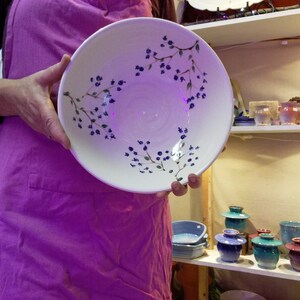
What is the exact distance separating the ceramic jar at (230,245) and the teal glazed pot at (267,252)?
0.17ft

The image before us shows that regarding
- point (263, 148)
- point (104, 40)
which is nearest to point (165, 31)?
point (104, 40)

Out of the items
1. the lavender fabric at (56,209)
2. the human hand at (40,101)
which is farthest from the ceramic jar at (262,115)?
the human hand at (40,101)

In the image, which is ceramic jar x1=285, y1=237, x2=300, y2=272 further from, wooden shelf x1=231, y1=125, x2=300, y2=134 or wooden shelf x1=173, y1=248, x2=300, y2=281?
wooden shelf x1=231, y1=125, x2=300, y2=134

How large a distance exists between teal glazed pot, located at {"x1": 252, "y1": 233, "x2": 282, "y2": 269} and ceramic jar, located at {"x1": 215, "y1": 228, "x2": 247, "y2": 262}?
0.17 ft

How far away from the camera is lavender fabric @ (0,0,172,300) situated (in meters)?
0.51

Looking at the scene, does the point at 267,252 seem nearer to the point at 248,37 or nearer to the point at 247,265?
the point at 247,265

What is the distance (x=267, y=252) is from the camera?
3.69ft

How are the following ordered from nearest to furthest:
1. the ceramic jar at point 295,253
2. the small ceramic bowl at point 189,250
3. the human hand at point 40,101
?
the human hand at point 40,101 → the ceramic jar at point 295,253 → the small ceramic bowl at point 189,250

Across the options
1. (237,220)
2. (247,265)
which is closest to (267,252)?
(247,265)

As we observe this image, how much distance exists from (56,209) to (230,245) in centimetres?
78

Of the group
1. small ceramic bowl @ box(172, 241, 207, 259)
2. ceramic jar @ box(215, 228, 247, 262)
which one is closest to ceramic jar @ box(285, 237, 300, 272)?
ceramic jar @ box(215, 228, 247, 262)

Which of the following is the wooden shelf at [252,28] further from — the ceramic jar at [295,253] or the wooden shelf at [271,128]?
the ceramic jar at [295,253]

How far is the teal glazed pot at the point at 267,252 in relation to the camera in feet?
3.68

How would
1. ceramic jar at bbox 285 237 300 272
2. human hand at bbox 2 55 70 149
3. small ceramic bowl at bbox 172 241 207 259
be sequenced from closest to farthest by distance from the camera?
1. human hand at bbox 2 55 70 149
2. ceramic jar at bbox 285 237 300 272
3. small ceramic bowl at bbox 172 241 207 259
